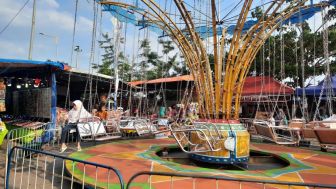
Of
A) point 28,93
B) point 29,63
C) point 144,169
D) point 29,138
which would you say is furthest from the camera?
point 28,93

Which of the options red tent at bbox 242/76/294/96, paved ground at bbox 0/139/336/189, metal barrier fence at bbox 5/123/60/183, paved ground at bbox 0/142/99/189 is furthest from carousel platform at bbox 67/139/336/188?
red tent at bbox 242/76/294/96

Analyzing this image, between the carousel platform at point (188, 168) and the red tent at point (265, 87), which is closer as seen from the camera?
the carousel platform at point (188, 168)

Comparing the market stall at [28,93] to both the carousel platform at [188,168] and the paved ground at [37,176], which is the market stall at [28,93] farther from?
the carousel platform at [188,168]

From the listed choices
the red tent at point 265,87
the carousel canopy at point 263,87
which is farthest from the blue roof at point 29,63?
the red tent at point 265,87

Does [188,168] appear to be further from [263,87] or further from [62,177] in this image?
[263,87]

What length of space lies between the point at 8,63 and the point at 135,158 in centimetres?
731

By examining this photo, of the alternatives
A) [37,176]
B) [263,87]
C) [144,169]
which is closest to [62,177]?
[144,169]

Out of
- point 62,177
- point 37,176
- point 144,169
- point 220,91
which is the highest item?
point 220,91

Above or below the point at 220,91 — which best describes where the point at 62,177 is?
below

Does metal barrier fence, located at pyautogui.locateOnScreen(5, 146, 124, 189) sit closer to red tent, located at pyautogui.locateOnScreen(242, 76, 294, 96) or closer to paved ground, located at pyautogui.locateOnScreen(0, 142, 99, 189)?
paved ground, located at pyautogui.locateOnScreen(0, 142, 99, 189)

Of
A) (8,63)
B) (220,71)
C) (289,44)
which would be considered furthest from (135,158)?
(289,44)

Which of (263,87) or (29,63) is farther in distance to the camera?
(263,87)

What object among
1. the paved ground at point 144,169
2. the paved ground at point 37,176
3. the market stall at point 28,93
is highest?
the market stall at point 28,93

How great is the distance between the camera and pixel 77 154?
7168 millimetres
